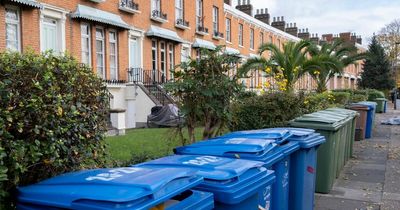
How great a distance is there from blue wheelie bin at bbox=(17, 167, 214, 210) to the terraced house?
26.8 ft

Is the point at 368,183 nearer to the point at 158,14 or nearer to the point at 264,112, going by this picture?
the point at 264,112

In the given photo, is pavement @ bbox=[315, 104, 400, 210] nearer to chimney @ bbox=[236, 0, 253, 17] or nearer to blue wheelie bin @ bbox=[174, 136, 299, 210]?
blue wheelie bin @ bbox=[174, 136, 299, 210]

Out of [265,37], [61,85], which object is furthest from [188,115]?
[265,37]

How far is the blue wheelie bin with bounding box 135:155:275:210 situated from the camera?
2.77 metres

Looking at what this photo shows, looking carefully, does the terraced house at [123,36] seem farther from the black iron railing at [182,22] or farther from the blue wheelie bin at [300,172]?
the blue wheelie bin at [300,172]

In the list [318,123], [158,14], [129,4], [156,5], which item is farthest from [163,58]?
[318,123]

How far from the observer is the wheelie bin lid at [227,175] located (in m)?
2.77

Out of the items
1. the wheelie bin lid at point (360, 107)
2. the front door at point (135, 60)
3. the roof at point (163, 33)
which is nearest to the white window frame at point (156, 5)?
the roof at point (163, 33)

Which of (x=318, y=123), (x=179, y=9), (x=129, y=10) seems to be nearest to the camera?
(x=318, y=123)

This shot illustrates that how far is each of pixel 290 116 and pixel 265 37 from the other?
32.6 m

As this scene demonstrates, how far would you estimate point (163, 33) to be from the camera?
72.9 ft

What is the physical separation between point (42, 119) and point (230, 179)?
140cm

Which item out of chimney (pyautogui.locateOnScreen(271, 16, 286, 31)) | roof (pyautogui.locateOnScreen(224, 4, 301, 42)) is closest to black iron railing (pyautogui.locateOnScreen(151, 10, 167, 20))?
roof (pyautogui.locateOnScreen(224, 4, 301, 42))

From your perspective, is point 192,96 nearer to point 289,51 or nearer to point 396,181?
point 396,181
